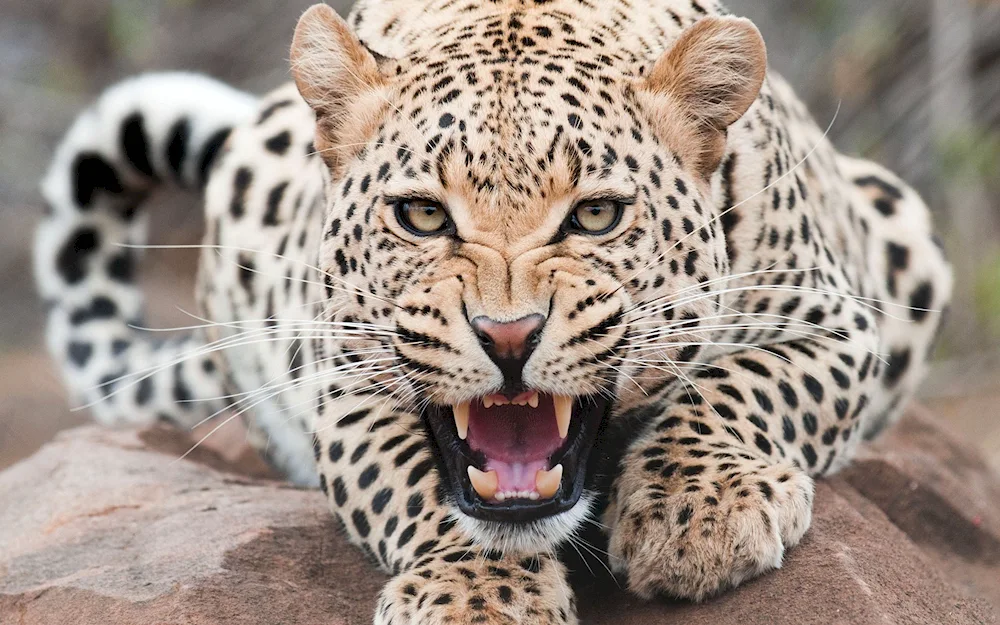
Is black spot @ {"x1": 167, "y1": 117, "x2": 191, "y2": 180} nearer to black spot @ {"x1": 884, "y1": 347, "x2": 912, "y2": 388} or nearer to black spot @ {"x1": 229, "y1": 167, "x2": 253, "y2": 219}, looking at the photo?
black spot @ {"x1": 229, "y1": 167, "x2": 253, "y2": 219}

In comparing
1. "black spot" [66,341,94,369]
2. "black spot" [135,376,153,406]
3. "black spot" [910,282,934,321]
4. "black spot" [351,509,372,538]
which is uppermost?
"black spot" [910,282,934,321]

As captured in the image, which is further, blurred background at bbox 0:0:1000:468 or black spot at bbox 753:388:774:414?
blurred background at bbox 0:0:1000:468

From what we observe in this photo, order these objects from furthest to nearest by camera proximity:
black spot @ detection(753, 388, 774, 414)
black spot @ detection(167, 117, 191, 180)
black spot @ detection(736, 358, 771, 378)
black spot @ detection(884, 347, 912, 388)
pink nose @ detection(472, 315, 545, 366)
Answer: black spot @ detection(167, 117, 191, 180) < black spot @ detection(884, 347, 912, 388) < black spot @ detection(736, 358, 771, 378) < black spot @ detection(753, 388, 774, 414) < pink nose @ detection(472, 315, 545, 366)

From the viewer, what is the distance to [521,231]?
390cm

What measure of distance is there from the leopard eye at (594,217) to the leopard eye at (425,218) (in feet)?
1.34

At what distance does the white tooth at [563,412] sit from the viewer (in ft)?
13.0

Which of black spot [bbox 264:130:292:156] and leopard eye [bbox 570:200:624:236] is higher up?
black spot [bbox 264:130:292:156]

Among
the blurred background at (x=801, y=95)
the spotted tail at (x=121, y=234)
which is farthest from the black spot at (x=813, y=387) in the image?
the blurred background at (x=801, y=95)

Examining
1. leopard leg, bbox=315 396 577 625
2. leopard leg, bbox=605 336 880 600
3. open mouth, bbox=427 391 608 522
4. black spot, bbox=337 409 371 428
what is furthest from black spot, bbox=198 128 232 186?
open mouth, bbox=427 391 608 522

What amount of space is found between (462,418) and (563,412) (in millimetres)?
321

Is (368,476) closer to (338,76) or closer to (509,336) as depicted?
(509,336)

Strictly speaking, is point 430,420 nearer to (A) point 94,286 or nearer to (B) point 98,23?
(A) point 94,286

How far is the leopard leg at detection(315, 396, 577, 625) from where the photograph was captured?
3.93m

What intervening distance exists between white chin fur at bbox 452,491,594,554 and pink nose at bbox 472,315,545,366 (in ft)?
1.98
